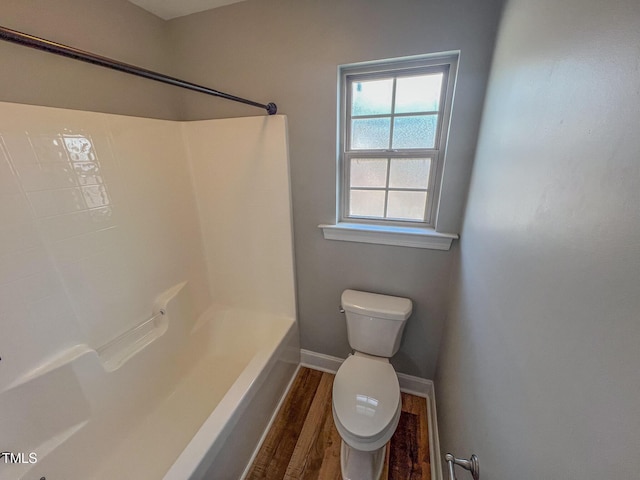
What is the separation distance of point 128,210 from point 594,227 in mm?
1786

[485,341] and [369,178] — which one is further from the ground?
[369,178]

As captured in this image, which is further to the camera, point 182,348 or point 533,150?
point 182,348

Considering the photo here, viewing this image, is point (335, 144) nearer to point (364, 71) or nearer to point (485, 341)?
point (364, 71)

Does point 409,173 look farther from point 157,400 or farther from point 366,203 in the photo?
point 157,400

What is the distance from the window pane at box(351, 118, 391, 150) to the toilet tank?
0.92m

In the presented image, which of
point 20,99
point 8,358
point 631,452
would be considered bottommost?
point 8,358

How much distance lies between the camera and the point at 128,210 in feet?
4.49

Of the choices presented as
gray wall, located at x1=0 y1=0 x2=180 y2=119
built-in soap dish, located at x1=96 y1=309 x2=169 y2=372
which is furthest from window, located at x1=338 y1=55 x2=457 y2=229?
built-in soap dish, located at x1=96 y1=309 x2=169 y2=372

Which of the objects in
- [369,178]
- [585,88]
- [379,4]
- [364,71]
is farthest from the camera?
[369,178]

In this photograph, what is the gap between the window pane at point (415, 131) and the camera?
1.33 m

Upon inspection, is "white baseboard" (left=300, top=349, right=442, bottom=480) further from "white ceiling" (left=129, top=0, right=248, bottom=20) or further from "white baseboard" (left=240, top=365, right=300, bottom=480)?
"white ceiling" (left=129, top=0, right=248, bottom=20)

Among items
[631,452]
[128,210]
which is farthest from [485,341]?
[128,210]

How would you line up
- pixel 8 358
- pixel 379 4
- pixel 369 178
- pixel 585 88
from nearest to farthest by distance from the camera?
pixel 585 88 → pixel 8 358 → pixel 379 4 → pixel 369 178

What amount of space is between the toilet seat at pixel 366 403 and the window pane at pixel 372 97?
4.81ft
